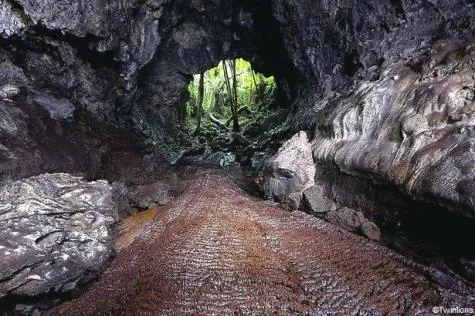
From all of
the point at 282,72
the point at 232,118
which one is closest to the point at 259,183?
the point at 282,72

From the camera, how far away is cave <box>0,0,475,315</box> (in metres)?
2.74

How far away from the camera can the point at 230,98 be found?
1733cm

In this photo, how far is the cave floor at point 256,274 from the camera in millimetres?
2521

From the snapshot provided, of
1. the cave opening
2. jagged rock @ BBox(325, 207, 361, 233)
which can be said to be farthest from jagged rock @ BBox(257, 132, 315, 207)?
the cave opening

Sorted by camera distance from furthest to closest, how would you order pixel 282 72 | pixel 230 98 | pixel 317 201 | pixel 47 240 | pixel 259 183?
1. pixel 230 98
2. pixel 282 72
3. pixel 259 183
4. pixel 317 201
5. pixel 47 240

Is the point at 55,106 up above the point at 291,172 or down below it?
above

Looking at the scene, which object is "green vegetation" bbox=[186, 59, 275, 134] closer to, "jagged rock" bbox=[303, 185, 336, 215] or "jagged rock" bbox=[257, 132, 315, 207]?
"jagged rock" bbox=[257, 132, 315, 207]

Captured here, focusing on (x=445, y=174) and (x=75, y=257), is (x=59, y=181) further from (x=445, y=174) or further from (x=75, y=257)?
(x=445, y=174)

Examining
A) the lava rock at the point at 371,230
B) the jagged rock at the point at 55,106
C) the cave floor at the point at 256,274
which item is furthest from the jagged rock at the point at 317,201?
the jagged rock at the point at 55,106

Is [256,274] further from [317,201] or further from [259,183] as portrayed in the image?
[259,183]

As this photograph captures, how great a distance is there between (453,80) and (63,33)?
8466mm

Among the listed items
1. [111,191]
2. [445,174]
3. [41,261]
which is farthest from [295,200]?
[41,261]

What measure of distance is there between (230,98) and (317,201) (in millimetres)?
13388

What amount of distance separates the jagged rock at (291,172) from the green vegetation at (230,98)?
36.3ft
